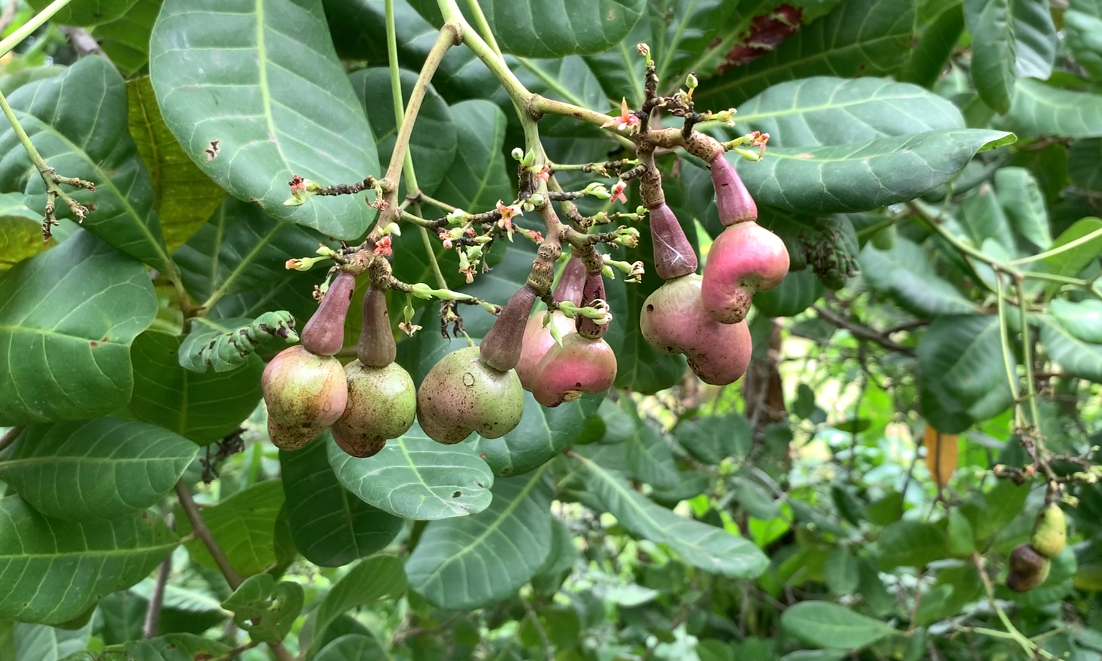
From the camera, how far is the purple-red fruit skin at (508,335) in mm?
705

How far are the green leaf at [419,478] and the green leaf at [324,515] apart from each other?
7.4 inches

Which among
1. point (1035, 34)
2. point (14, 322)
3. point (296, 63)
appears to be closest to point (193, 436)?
point (14, 322)

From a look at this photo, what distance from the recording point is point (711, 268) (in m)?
0.71

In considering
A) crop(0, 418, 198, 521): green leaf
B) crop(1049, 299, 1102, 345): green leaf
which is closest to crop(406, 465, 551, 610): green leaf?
crop(0, 418, 198, 521): green leaf

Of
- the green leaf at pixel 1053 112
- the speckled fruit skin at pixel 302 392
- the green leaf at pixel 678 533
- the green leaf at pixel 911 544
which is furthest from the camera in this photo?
the green leaf at pixel 911 544

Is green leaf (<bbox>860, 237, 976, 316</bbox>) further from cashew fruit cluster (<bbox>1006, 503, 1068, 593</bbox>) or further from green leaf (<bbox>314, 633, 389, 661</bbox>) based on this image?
green leaf (<bbox>314, 633, 389, 661</bbox>)

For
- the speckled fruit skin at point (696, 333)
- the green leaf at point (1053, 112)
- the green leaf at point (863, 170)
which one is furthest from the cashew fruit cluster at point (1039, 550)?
the speckled fruit skin at point (696, 333)

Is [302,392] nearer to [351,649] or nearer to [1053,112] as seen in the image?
[351,649]

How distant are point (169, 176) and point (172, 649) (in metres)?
0.68

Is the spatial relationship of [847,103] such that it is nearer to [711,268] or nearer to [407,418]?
[711,268]

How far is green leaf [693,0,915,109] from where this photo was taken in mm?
1285

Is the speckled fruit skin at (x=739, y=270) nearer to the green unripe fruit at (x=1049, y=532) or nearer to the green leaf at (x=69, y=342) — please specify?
the green leaf at (x=69, y=342)

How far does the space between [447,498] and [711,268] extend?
1.23ft

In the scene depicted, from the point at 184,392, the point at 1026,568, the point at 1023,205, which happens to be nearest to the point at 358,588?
the point at 184,392
